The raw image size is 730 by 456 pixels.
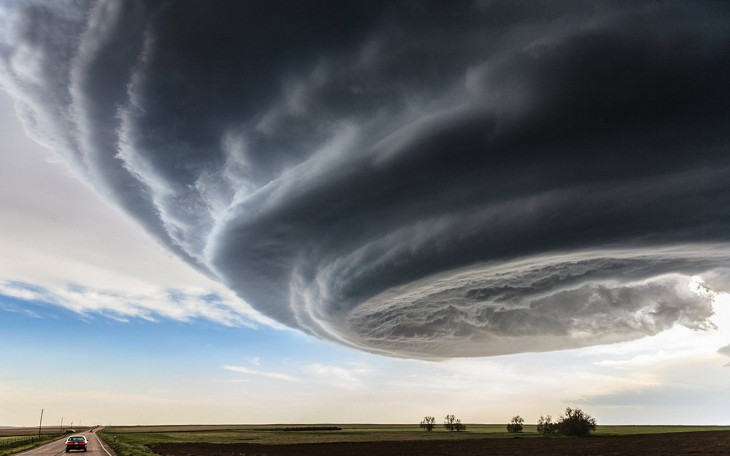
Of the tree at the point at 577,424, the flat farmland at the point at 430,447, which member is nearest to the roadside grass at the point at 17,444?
the flat farmland at the point at 430,447

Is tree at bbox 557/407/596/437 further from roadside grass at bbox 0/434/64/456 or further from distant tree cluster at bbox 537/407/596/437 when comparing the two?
roadside grass at bbox 0/434/64/456

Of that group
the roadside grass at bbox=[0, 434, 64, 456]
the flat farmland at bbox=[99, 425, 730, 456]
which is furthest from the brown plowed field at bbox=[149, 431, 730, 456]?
the roadside grass at bbox=[0, 434, 64, 456]

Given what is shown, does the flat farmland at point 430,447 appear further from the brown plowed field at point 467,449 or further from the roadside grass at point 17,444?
the roadside grass at point 17,444

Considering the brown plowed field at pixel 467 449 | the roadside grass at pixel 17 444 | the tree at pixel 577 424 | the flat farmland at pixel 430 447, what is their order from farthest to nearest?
1. the tree at pixel 577 424
2. the flat farmland at pixel 430 447
3. the brown plowed field at pixel 467 449
4. the roadside grass at pixel 17 444

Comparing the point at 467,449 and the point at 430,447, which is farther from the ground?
the point at 467,449

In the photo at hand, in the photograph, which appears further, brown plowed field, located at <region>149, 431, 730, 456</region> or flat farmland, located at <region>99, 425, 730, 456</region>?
flat farmland, located at <region>99, 425, 730, 456</region>

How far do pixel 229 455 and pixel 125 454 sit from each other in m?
19.3

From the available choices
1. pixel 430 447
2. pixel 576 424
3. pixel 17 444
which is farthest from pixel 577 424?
pixel 17 444

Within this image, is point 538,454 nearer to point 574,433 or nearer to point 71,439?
point 71,439

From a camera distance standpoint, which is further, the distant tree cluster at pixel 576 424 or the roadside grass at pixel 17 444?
the distant tree cluster at pixel 576 424

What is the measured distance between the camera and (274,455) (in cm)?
7531

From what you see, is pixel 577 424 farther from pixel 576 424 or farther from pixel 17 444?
pixel 17 444

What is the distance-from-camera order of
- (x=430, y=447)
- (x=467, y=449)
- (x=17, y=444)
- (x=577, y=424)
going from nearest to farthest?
(x=467, y=449) → (x=17, y=444) → (x=430, y=447) → (x=577, y=424)

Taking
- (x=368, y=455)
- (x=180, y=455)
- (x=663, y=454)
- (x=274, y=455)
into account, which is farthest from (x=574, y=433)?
(x=180, y=455)
